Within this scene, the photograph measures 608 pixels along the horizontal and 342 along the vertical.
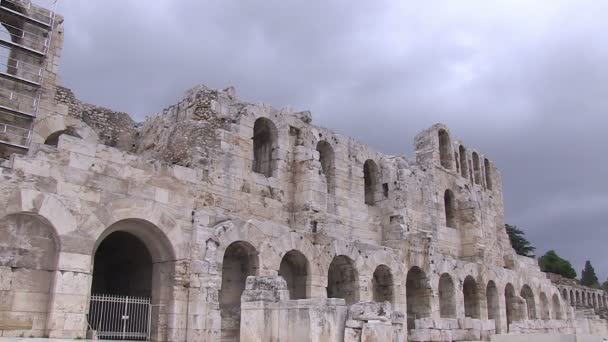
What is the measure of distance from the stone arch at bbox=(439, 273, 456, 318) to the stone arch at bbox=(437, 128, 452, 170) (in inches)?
251

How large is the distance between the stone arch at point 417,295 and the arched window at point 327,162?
4447mm

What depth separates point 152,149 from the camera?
18.1 m

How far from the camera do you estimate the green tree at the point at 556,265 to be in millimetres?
67688

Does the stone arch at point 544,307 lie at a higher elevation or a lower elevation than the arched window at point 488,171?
lower

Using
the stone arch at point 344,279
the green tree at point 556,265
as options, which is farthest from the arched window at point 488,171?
the green tree at point 556,265

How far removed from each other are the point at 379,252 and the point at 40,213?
11.0 metres

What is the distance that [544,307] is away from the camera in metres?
29.5

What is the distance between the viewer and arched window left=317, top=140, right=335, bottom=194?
66.0 ft

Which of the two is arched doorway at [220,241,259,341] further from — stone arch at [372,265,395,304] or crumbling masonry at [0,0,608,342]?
stone arch at [372,265,395,304]

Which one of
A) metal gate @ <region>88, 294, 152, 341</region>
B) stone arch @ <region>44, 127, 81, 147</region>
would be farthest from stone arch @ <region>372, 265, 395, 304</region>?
stone arch @ <region>44, 127, 81, 147</region>

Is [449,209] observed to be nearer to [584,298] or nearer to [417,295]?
[417,295]

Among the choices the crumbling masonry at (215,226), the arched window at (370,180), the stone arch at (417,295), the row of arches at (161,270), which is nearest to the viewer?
the crumbling masonry at (215,226)

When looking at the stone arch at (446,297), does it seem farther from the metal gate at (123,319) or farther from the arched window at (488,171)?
the metal gate at (123,319)

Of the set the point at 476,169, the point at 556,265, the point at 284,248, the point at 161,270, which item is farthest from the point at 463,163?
the point at 556,265
